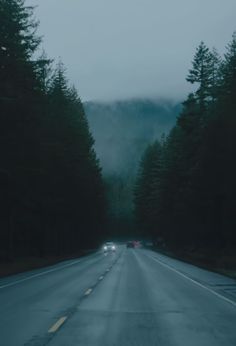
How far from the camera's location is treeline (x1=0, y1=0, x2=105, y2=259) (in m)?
41.1

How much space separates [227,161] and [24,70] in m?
18.2

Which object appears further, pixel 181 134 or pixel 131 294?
pixel 181 134

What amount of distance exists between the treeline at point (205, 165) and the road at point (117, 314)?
27527mm

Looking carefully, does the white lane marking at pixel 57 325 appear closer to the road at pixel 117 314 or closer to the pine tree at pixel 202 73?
the road at pixel 117 314

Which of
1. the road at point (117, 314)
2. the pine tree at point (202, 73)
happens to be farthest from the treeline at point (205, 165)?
the road at point (117, 314)

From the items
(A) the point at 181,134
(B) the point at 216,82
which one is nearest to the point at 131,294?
(B) the point at 216,82

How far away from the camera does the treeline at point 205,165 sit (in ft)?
182

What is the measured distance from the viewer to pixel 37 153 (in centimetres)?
4781

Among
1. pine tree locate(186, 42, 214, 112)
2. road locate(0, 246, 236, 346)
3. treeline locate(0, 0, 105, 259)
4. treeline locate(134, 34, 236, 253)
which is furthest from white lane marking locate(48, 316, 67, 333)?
pine tree locate(186, 42, 214, 112)

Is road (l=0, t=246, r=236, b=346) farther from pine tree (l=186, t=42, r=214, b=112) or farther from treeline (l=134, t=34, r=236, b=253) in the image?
pine tree (l=186, t=42, r=214, b=112)

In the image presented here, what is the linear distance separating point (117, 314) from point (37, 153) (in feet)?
101

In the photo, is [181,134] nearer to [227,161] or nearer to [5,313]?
[227,161]

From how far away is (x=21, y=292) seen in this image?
24422 mm

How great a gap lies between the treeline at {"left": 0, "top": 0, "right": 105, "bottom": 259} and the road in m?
15.1
